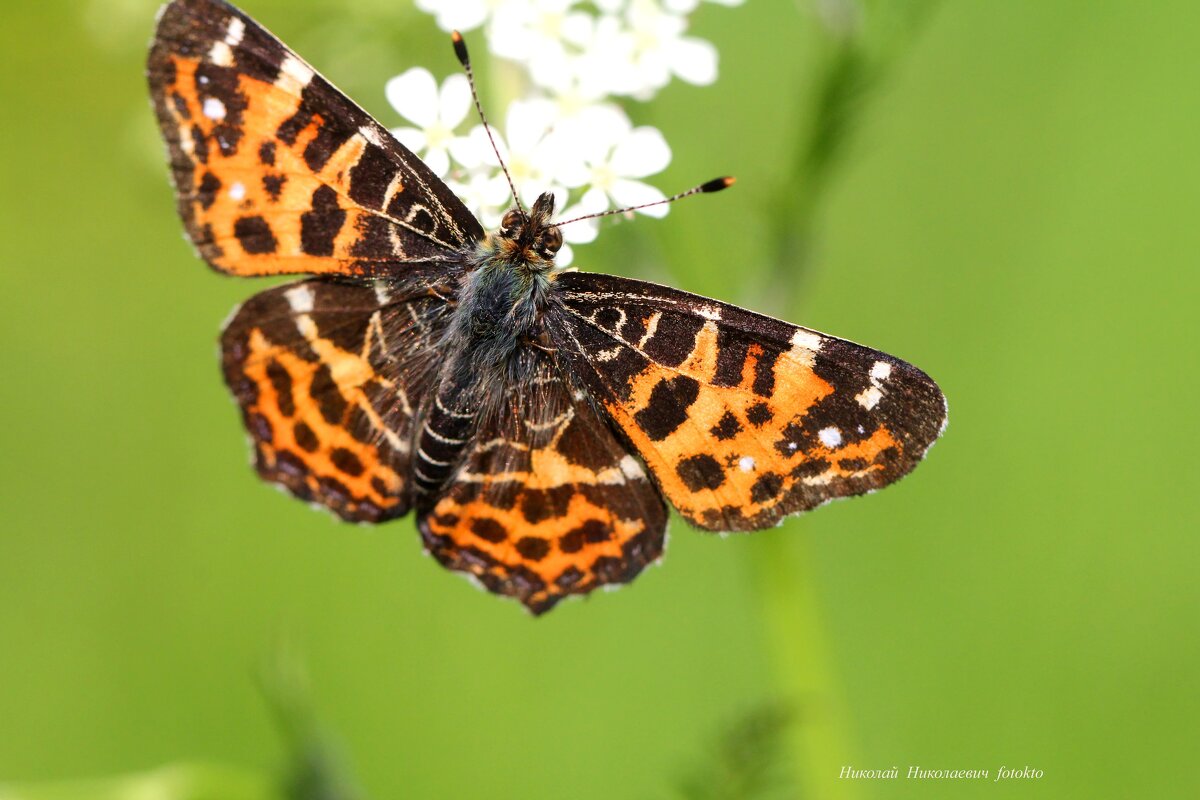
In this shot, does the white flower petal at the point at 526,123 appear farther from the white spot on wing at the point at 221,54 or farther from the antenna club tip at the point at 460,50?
the white spot on wing at the point at 221,54

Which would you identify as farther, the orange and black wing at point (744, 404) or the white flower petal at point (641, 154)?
the white flower petal at point (641, 154)

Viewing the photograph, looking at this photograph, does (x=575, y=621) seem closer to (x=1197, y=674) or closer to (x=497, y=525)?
(x=497, y=525)

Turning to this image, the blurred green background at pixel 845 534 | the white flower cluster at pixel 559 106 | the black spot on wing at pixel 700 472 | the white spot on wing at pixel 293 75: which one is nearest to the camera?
the black spot on wing at pixel 700 472

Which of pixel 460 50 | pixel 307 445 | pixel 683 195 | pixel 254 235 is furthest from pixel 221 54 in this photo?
pixel 683 195

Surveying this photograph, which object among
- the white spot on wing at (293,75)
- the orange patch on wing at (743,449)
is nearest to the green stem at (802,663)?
the orange patch on wing at (743,449)

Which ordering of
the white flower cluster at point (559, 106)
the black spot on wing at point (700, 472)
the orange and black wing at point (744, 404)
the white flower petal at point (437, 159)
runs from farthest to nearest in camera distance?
1. the white flower petal at point (437, 159)
2. the white flower cluster at point (559, 106)
3. the black spot on wing at point (700, 472)
4. the orange and black wing at point (744, 404)

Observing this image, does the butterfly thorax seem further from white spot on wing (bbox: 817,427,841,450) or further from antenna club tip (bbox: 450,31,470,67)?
white spot on wing (bbox: 817,427,841,450)

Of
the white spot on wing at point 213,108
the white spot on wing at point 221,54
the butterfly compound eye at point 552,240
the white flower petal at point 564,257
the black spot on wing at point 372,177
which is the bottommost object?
the white flower petal at point 564,257

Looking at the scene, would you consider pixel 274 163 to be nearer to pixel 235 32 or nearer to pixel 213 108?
pixel 213 108
